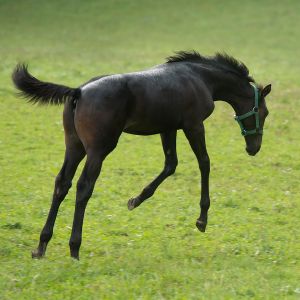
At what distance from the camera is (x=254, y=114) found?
9758 mm

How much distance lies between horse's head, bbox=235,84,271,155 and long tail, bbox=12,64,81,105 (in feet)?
7.80

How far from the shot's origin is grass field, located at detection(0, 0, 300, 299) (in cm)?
759

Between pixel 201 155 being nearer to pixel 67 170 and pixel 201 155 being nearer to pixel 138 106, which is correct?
pixel 138 106

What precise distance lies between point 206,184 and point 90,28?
94.5 ft

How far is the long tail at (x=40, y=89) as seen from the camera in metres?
8.43

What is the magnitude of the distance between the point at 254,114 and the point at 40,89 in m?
2.82

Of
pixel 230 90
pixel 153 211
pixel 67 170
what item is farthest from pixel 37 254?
pixel 230 90

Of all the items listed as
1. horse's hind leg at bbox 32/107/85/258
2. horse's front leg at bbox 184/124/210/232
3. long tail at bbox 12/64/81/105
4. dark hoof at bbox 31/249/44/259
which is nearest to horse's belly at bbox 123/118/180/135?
horse's front leg at bbox 184/124/210/232

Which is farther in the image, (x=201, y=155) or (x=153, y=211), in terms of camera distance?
(x=153, y=211)

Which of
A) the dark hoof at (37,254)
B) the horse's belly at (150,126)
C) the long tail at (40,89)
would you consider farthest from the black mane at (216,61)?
the dark hoof at (37,254)

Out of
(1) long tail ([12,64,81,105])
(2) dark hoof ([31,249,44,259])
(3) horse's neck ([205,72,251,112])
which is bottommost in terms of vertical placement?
(2) dark hoof ([31,249,44,259])

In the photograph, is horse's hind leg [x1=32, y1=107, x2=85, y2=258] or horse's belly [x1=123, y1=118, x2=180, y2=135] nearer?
horse's hind leg [x1=32, y1=107, x2=85, y2=258]

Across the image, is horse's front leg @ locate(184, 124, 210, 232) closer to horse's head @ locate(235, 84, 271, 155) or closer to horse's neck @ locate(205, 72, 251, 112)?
horse's neck @ locate(205, 72, 251, 112)

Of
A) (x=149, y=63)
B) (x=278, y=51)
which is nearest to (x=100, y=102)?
(x=149, y=63)
